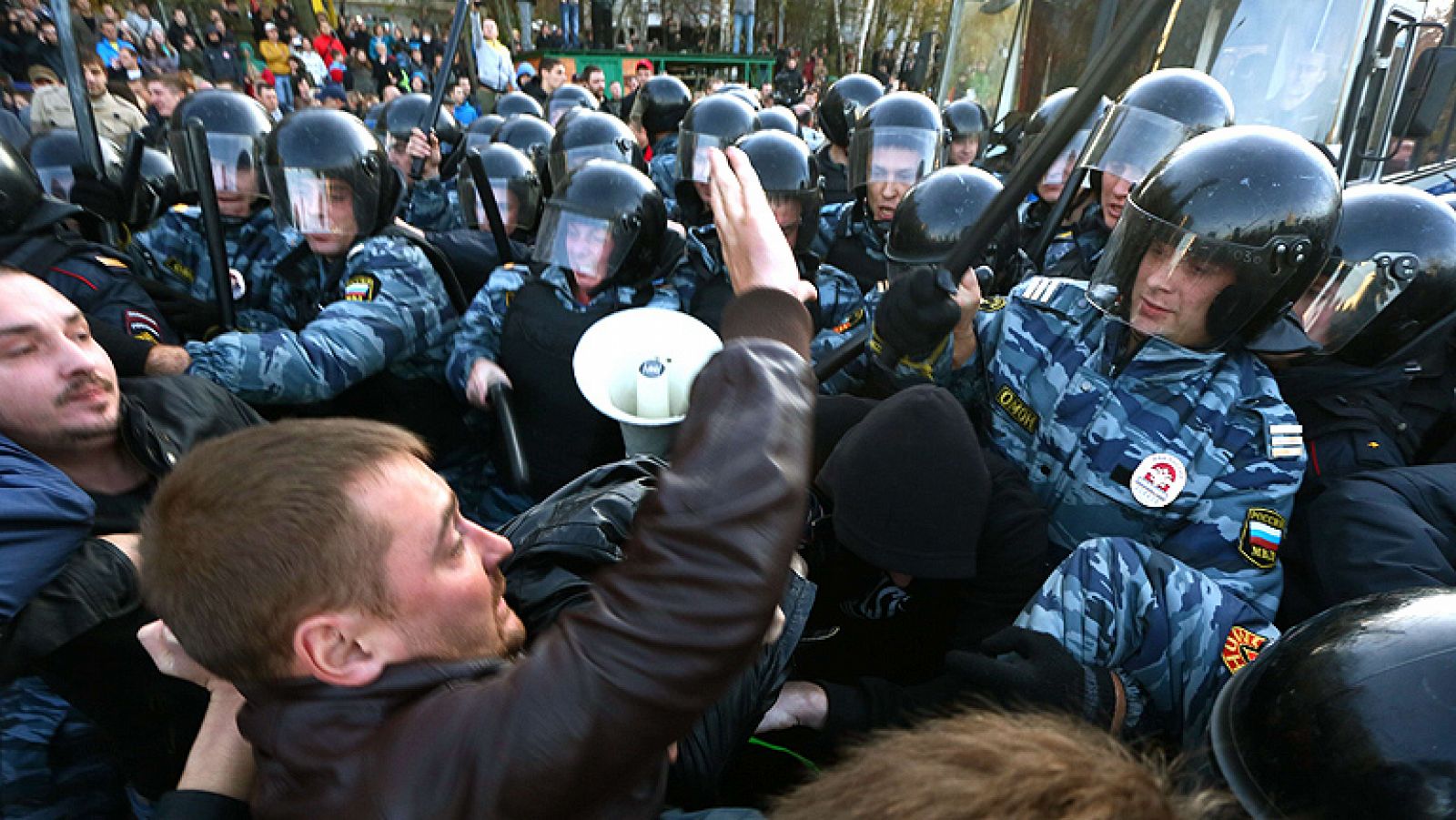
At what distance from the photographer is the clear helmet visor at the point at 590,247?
3.03m

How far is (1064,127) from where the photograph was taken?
139 centimetres

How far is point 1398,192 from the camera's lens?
2447 millimetres

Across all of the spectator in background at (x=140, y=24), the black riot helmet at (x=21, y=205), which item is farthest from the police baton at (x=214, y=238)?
the spectator in background at (x=140, y=24)

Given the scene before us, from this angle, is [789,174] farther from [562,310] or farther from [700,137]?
[700,137]

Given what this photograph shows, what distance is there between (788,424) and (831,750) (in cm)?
117

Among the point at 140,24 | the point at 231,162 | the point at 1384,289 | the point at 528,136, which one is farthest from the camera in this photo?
the point at 140,24

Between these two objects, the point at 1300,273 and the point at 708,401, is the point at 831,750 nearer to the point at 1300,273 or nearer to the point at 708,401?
the point at 708,401

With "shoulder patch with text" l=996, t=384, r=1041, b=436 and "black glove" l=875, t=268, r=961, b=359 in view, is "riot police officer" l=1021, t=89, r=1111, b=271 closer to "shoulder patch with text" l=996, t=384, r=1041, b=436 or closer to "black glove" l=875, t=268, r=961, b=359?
"shoulder patch with text" l=996, t=384, r=1041, b=436

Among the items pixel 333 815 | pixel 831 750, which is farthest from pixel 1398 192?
pixel 333 815

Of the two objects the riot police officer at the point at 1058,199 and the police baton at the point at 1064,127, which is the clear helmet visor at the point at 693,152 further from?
the police baton at the point at 1064,127

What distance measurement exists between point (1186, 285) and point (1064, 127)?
0.92m

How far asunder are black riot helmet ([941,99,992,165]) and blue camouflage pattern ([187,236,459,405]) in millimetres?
4871

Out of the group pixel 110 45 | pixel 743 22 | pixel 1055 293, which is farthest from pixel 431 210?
pixel 743 22

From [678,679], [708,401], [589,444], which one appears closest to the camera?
[678,679]
